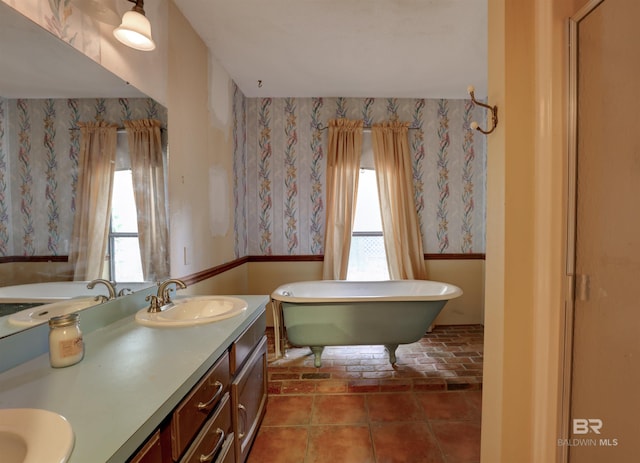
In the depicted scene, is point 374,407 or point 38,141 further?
point 374,407

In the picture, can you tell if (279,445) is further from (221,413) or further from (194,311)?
(194,311)

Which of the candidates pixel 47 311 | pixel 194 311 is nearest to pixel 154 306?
pixel 194 311

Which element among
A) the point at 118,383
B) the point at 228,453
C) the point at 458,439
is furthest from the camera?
the point at 458,439

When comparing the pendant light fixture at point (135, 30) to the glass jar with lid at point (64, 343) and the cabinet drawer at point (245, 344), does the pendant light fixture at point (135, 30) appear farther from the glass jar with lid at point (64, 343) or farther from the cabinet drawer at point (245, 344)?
the cabinet drawer at point (245, 344)

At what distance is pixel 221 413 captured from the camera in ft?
3.49

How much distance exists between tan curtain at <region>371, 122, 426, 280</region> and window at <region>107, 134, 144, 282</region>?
232cm

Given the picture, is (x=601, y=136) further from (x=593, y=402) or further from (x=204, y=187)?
(x=204, y=187)

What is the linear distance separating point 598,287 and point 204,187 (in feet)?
7.44

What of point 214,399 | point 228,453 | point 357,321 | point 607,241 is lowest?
point 228,453

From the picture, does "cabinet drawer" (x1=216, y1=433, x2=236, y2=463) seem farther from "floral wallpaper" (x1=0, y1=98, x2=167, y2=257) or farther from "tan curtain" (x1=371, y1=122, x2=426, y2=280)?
"tan curtain" (x1=371, y1=122, x2=426, y2=280)

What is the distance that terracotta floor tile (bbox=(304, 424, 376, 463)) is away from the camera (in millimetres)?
1479

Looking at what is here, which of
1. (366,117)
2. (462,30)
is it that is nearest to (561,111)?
(462,30)

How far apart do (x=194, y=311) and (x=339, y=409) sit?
1.18 metres

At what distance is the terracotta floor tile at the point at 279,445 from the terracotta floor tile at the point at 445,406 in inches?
33.1
